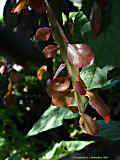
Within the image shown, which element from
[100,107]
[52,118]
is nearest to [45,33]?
[100,107]

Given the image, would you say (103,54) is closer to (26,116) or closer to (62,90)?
(62,90)

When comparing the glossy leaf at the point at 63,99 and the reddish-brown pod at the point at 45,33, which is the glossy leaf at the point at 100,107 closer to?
the glossy leaf at the point at 63,99

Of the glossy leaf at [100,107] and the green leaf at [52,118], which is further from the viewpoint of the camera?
the green leaf at [52,118]

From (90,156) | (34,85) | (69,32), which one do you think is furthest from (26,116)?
(69,32)

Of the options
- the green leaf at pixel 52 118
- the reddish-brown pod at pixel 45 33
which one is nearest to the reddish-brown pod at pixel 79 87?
the reddish-brown pod at pixel 45 33

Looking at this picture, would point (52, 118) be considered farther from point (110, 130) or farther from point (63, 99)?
point (63, 99)

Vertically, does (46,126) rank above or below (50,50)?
below
